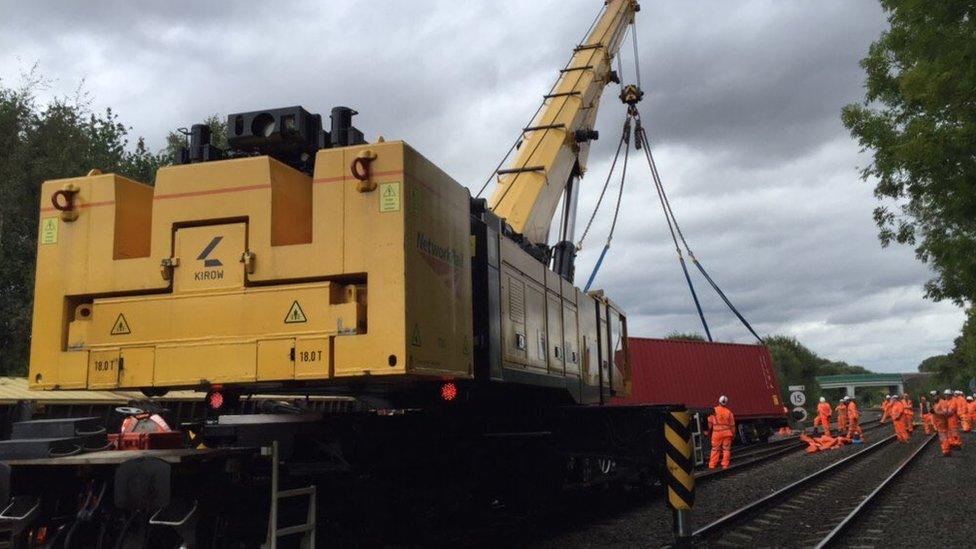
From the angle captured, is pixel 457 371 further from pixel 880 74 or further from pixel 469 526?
pixel 880 74

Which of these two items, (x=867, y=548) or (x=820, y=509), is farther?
(x=820, y=509)

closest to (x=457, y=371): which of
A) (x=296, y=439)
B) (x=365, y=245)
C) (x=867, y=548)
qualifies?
(x=365, y=245)

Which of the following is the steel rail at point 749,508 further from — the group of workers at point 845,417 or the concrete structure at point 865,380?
the concrete structure at point 865,380

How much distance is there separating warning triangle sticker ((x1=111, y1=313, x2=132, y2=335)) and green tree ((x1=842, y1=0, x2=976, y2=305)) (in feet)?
32.2

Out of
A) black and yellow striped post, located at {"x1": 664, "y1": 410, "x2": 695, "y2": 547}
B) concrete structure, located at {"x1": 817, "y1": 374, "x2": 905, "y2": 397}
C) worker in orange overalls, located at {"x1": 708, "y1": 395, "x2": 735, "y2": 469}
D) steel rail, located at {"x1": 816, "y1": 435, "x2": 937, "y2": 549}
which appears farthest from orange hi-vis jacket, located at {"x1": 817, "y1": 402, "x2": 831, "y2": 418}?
concrete structure, located at {"x1": 817, "y1": 374, "x2": 905, "y2": 397}

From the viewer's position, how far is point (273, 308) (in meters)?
5.19

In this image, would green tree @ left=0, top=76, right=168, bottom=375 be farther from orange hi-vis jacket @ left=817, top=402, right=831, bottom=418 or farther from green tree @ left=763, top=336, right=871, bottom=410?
green tree @ left=763, top=336, right=871, bottom=410

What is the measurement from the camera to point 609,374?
10.7 metres

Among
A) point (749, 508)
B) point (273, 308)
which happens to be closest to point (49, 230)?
point (273, 308)

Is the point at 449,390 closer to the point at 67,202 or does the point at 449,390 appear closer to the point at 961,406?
the point at 67,202

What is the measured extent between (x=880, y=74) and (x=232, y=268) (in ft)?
42.3

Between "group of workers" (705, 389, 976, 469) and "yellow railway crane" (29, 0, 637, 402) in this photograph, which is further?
"group of workers" (705, 389, 976, 469)

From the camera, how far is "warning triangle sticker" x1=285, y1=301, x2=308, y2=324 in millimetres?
5116

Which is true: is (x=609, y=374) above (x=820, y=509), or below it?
above
